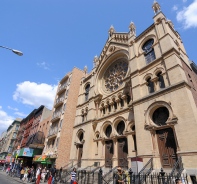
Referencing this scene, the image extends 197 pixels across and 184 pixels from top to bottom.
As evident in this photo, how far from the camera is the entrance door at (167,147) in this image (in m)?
11.5

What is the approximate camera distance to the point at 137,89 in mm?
16188

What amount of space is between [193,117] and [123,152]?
8.86m

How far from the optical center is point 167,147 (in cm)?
1210

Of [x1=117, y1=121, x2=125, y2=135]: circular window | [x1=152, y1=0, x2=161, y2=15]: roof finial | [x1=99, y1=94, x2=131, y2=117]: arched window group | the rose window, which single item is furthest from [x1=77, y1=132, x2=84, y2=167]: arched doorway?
[x1=152, y1=0, x2=161, y2=15]: roof finial

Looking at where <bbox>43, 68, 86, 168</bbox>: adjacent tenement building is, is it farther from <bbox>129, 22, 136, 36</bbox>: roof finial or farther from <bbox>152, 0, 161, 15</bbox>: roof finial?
<bbox>152, 0, 161, 15</bbox>: roof finial

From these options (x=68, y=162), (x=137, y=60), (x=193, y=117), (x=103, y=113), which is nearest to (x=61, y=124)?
(x=68, y=162)

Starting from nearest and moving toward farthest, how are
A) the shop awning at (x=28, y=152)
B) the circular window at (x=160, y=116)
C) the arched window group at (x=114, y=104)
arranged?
1. the circular window at (x=160, y=116)
2. the arched window group at (x=114, y=104)
3. the shop awning at (x=28, y=152)

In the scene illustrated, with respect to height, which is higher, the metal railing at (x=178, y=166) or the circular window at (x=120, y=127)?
the circular window at (x=120, y=127)

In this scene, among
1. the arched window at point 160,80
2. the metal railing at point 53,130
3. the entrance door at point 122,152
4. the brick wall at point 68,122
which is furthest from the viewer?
the metal railing at point 53,130

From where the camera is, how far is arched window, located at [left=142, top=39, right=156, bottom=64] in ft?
56.2

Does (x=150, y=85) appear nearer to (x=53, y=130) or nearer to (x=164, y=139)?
(x=164, y=139)

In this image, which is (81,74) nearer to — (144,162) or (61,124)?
(61,124)

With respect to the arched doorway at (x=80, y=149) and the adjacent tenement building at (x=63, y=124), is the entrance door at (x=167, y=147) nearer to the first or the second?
the arched doorway at (x=80, y=149)

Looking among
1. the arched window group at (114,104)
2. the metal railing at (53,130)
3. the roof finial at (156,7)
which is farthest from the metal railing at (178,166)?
the metal railing at (53,130)
